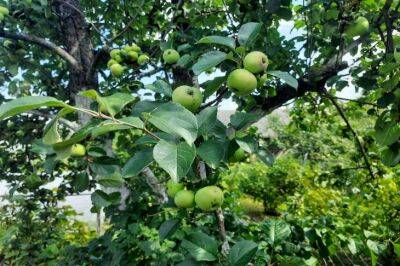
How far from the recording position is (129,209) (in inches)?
93.7

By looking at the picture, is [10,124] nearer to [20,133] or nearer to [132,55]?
[20,133]

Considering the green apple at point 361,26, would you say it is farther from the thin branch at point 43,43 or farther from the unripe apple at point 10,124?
the unripe apple at point 10,124

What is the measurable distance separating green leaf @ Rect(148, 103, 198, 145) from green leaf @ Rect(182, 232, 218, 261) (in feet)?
1.89

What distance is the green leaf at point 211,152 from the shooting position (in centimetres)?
101

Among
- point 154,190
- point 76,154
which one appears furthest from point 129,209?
point 76,154

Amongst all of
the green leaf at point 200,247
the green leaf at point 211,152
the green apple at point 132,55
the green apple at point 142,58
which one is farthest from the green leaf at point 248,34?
the green apple at point 132,55

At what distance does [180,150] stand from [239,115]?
0.47 meters

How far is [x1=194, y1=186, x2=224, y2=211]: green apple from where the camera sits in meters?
1.17

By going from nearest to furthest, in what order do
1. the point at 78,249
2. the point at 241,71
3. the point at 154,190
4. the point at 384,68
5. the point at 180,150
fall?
the point at 180,150 → the point at 241,71 → the point at 384,68 → the point at 78,249 → the point at 154,190

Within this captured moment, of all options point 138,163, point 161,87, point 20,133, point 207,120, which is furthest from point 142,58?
point 20,133

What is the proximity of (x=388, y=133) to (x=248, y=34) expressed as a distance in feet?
2.61

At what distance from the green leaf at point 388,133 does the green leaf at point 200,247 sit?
0.86m

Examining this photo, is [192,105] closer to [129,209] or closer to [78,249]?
[129,209]

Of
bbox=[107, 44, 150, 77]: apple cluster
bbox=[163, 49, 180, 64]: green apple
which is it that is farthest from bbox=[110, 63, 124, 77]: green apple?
bbox=[163, 49, 180, 64]: green apple
